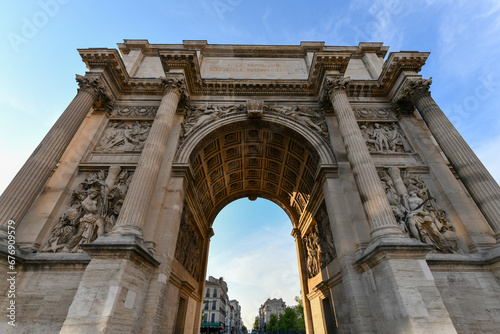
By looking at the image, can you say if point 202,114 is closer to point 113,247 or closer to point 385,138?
point 113,247

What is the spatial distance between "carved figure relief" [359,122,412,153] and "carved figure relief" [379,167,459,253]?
147 centimetres

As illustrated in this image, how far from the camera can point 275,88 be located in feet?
44.5

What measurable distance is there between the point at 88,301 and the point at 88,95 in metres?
9.30

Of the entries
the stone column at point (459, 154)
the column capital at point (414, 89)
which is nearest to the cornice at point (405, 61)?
the column capital at point (414, 89)

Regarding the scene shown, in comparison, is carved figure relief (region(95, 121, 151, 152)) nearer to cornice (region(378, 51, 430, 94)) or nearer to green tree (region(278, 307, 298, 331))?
cornice (region(378, 51, 430, 94))

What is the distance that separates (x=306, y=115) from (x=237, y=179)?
6995mm

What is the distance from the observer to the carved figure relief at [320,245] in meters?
10.7

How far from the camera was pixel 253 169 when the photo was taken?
16594mm

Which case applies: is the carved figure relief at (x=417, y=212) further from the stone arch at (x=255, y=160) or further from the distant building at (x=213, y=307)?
the distant building at (x=213, y=307)

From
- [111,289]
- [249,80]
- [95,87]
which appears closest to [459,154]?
[249,80]

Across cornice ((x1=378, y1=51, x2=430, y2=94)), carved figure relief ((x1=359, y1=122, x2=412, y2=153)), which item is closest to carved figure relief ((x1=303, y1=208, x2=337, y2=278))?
carved figure relief ((x1=359, y1=122, x2=412, y2=153))

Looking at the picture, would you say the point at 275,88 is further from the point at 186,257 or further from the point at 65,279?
the point at 65,279

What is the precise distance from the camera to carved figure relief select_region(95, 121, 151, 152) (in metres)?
11.2

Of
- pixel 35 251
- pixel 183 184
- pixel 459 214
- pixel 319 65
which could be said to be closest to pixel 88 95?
pixel 183 184
